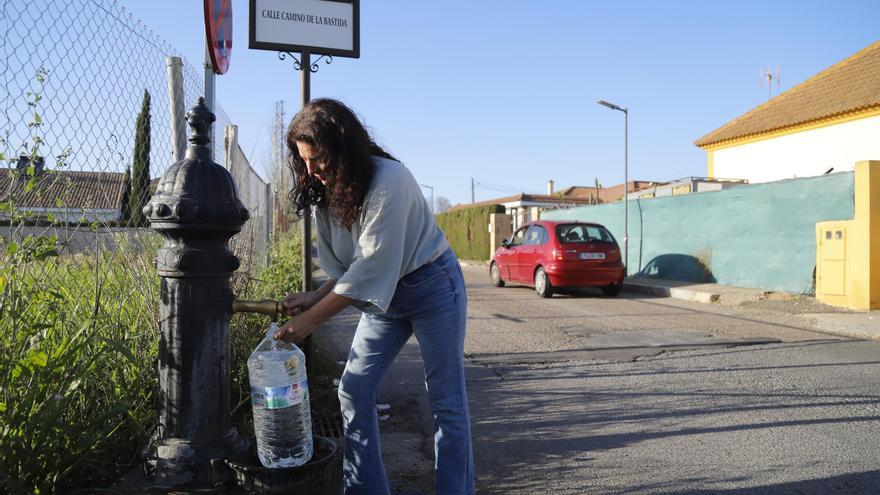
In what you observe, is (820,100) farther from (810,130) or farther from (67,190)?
(67,190)

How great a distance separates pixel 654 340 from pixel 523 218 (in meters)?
18.8

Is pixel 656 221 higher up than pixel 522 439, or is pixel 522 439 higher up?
pixel 656 221

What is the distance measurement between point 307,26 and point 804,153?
62.7ft

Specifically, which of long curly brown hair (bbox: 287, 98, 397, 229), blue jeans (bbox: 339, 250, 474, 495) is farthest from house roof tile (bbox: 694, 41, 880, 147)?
long curly brown hair (bbox: 287, 98, 397, 229)

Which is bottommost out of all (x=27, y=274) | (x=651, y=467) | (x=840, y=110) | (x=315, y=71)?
(x=651, y=467)

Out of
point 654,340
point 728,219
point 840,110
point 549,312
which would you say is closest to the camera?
point 654,340

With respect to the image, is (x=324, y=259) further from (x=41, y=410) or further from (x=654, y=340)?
(x=654, y=340)

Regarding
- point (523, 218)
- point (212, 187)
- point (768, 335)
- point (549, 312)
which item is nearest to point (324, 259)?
point (212, 187)

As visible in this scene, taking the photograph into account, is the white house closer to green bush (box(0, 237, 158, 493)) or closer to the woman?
the woman

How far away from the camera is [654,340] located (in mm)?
7328

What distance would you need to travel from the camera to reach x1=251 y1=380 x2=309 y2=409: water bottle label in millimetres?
2311

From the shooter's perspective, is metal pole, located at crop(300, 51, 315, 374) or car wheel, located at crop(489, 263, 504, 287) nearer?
metal pole, located at crop(300, 51, 315, 374)

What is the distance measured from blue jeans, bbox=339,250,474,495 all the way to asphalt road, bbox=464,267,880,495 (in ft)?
2.53

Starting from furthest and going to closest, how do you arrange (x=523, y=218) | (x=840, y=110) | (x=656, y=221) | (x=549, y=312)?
(x=523, y=218)
(x=840, y=110)
(x=656, y=221)
(x=549, y=312)
